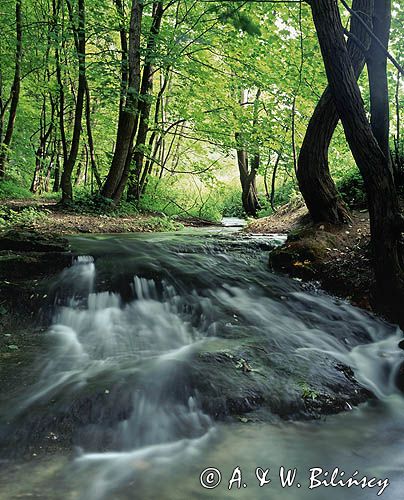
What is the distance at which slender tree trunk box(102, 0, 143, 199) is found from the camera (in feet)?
32.0

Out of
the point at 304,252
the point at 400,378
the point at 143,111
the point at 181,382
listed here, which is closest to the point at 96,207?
the point at 143,111

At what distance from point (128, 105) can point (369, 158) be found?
24.6 ft

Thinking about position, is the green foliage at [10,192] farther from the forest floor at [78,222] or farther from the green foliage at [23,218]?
Answer: the green foliage at [23,218]

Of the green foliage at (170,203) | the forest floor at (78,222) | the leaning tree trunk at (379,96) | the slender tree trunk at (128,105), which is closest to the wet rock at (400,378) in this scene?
the leaning tree trunk at (379,96)

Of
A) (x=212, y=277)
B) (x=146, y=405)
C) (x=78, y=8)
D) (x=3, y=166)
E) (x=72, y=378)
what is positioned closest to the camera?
(x=146, y=405)

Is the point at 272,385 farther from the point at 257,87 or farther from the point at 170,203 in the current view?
the point at 170,203

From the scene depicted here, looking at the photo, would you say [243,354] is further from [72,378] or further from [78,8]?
[78,8]

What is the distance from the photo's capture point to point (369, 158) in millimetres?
4645

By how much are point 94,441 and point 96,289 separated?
95.0 inches

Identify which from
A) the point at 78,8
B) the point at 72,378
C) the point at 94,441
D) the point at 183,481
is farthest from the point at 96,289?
the point at 78,8

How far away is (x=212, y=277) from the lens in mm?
5879

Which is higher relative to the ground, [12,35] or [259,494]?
[12,35]

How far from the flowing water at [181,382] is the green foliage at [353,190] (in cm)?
292

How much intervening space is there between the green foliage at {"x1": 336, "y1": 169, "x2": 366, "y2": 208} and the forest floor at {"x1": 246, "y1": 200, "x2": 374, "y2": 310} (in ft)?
2.34
